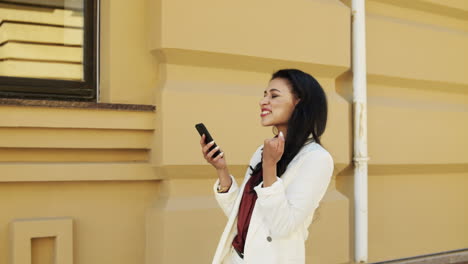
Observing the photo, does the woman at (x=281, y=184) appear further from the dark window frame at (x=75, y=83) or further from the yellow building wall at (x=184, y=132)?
the dark window frame at (x=75, y=83)

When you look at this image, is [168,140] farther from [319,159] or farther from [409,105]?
[409,105]

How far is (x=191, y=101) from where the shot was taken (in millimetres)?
3178

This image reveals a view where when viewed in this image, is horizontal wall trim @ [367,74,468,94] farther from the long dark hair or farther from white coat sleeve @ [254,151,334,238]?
white coat sleeve @ [254,151,334,238]

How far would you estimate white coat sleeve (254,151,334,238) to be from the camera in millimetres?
1899

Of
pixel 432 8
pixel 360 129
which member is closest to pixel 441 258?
pixel 360 129

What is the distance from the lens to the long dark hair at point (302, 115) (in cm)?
212

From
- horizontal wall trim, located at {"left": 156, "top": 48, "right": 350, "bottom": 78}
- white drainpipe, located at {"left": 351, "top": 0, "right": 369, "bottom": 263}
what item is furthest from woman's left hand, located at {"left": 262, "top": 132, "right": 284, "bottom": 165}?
white drainpipe, located at {"left": 351, "top": 0, "right": 369, "bottom": 263}

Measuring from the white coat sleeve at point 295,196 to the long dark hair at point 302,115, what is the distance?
9 cm

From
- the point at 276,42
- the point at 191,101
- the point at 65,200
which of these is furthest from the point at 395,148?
the point at 65,200

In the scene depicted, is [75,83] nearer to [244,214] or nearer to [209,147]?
[209,147]

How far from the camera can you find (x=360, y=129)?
389cm

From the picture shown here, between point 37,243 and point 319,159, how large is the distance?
64.9 inches

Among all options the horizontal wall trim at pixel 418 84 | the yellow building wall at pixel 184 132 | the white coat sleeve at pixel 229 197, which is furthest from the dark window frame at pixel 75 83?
the horizontal wall trim at pixel 418 84

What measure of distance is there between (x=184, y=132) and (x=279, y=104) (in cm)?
112
